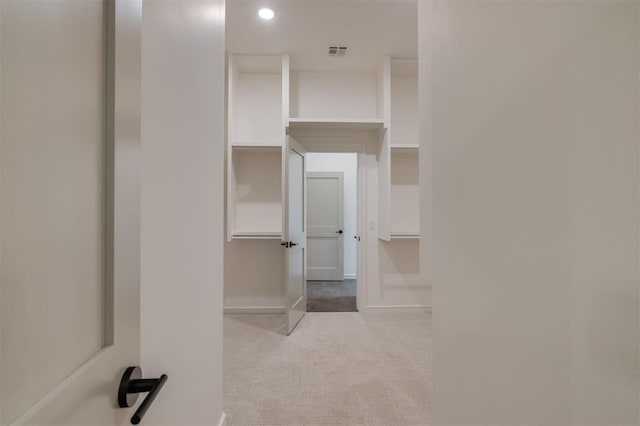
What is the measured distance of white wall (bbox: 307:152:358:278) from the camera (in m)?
5.93

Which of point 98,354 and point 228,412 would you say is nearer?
point 98,354

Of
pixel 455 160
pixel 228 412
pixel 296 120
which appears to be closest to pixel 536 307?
pixel 455 160

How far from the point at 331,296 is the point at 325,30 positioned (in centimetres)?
361

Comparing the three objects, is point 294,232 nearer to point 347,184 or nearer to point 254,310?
point 254,310

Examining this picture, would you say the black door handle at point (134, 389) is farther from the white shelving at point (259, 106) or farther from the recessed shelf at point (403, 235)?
the white shelving at point (259, 106)

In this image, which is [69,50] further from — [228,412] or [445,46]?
[228,412]

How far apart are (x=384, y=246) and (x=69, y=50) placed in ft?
11.7

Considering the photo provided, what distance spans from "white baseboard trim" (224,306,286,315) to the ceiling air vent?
3.06 meters

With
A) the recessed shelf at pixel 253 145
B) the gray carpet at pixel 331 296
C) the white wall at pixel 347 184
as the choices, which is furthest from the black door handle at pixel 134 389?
the white wall at pixel 347 184

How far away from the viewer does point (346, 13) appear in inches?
104

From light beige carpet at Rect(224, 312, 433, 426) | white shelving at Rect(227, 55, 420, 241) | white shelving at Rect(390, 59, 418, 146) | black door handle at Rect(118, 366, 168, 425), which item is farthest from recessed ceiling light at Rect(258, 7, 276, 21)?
light beige carpet at Rect(224, 312, 433, 426)

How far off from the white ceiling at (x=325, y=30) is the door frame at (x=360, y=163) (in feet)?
2.89

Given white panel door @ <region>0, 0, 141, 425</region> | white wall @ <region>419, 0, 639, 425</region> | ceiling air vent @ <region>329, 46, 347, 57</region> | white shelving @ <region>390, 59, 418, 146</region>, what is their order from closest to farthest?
1. white panel door @ <region>0, 0, 141, 425</region>
2. white wall @ <region>419, 0, 639, 425</region>
3. ceiling air vent @ <region>329, 46, 347, 57</region>
4. white shelving @ <region>390, 59, 418, 146</region>

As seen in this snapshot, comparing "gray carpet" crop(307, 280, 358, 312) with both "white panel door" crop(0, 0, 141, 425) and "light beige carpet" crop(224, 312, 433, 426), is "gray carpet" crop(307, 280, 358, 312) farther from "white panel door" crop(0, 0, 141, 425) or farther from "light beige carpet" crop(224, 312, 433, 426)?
"white panel door" crop(0, 0, 141, 425)
